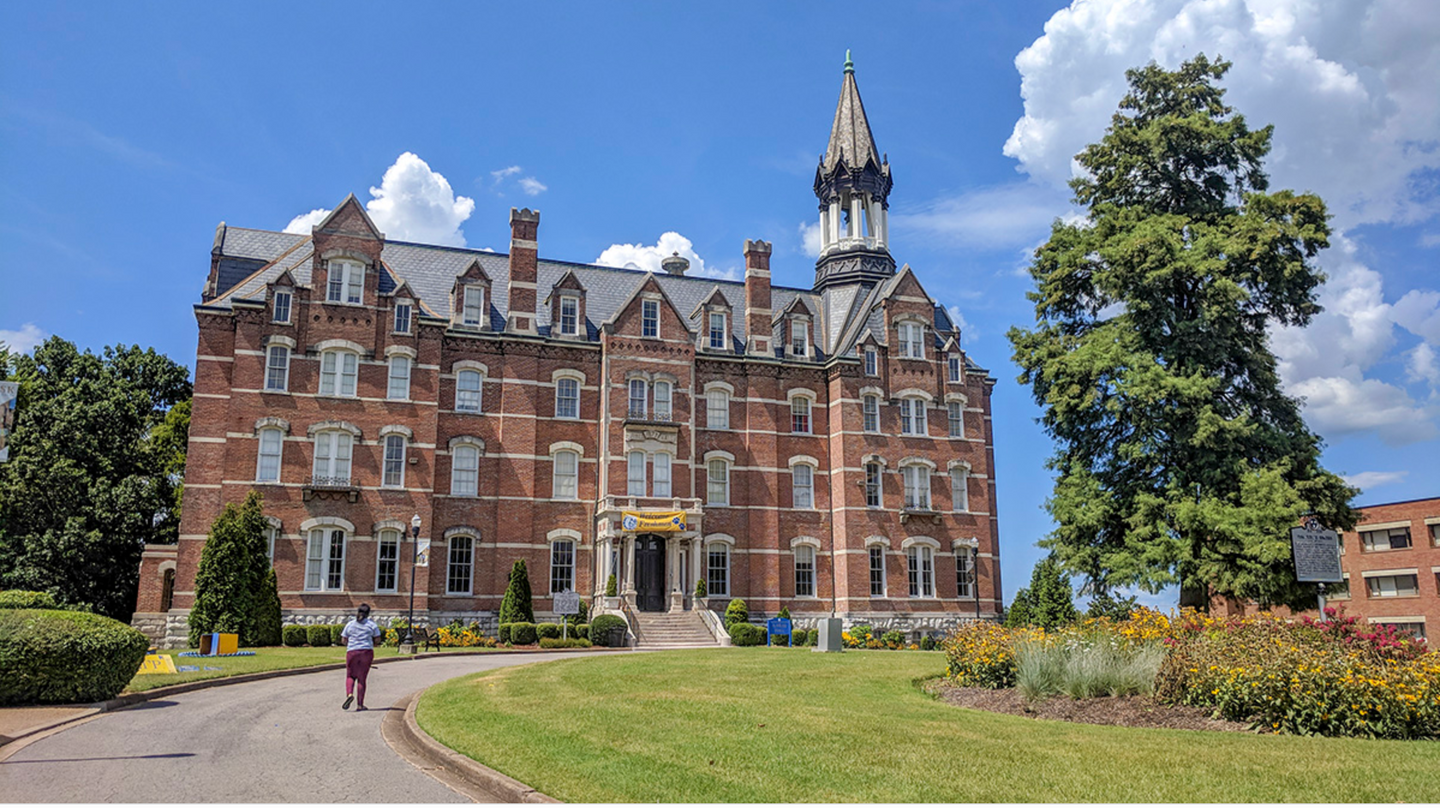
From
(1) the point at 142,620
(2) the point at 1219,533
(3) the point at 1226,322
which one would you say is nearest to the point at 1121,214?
(3) the point at 1226,322

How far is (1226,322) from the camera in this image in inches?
1137

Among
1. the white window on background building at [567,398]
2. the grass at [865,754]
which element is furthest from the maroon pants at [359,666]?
the white window on background building at [567,398]

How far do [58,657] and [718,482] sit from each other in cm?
3013

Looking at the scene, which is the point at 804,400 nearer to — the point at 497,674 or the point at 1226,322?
the point at 1226,322

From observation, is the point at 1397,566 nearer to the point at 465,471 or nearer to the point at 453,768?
the point at 465,471

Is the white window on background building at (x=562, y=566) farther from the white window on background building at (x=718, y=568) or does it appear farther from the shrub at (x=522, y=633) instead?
the white window on background building at (x=718, y=568)

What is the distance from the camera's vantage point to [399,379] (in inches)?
1543

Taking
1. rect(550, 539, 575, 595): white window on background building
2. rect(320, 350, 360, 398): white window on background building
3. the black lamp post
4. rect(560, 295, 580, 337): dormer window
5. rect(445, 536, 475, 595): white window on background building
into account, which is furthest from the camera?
rect(560, 295, 580, 337): dormer window

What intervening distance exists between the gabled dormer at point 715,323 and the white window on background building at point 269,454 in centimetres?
1765

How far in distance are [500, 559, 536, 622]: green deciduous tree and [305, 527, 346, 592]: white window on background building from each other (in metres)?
6.07

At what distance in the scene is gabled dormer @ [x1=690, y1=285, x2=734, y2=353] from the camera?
44.9m

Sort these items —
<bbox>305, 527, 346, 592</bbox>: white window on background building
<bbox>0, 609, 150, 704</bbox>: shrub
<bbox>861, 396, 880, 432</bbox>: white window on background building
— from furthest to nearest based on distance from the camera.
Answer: <bbox>861, 396, 880, 432</bbox>: white window on background building, <bbox>305, 527, 346, 592</bbox>: white window on background building, <bbox>0, 609, 150, 704</bbox>: shrub

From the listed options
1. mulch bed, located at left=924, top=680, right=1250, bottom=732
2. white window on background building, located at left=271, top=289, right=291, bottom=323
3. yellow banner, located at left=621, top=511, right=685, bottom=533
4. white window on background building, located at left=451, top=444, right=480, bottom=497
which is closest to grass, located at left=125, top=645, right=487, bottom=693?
white window on background building, located at left=451, top=444, right=480, bottom=497

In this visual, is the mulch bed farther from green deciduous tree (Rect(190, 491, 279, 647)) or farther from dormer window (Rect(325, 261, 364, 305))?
dormer window (Rect(325, 261, 364, 305))
